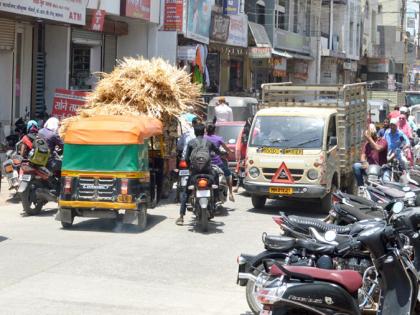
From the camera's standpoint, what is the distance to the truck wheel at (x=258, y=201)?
1502cm

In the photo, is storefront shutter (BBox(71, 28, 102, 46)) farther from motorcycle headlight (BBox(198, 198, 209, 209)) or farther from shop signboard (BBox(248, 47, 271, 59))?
motorcycle headlight (BBox(198, 198, 209, 209))

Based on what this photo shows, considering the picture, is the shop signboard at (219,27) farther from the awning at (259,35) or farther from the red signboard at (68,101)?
the red signboard at (68,101)

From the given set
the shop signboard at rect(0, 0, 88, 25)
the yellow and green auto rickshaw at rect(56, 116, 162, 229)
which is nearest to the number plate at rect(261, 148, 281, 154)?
the yellow and green auto rickshaw at rect(56, 116, 162, 229)

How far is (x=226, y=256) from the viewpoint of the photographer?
10.3 metres

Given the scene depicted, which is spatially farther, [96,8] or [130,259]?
[96,8]

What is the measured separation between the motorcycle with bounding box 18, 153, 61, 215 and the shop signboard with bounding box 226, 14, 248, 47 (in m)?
20.5

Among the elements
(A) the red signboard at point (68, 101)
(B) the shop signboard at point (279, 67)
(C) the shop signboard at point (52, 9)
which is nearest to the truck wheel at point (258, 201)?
(A) the red signboard at point (68, 101)

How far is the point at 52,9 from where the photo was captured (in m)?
19.5

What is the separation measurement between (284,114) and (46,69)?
416 inches

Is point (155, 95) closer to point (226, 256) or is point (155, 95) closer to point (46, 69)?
point (226, 256)

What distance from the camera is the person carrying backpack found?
12.2 meters

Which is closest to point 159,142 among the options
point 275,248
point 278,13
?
point 275,248

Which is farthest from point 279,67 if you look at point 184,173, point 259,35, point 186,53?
point 184,173

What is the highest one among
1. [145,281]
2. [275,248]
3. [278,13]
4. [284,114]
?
[278,13]
